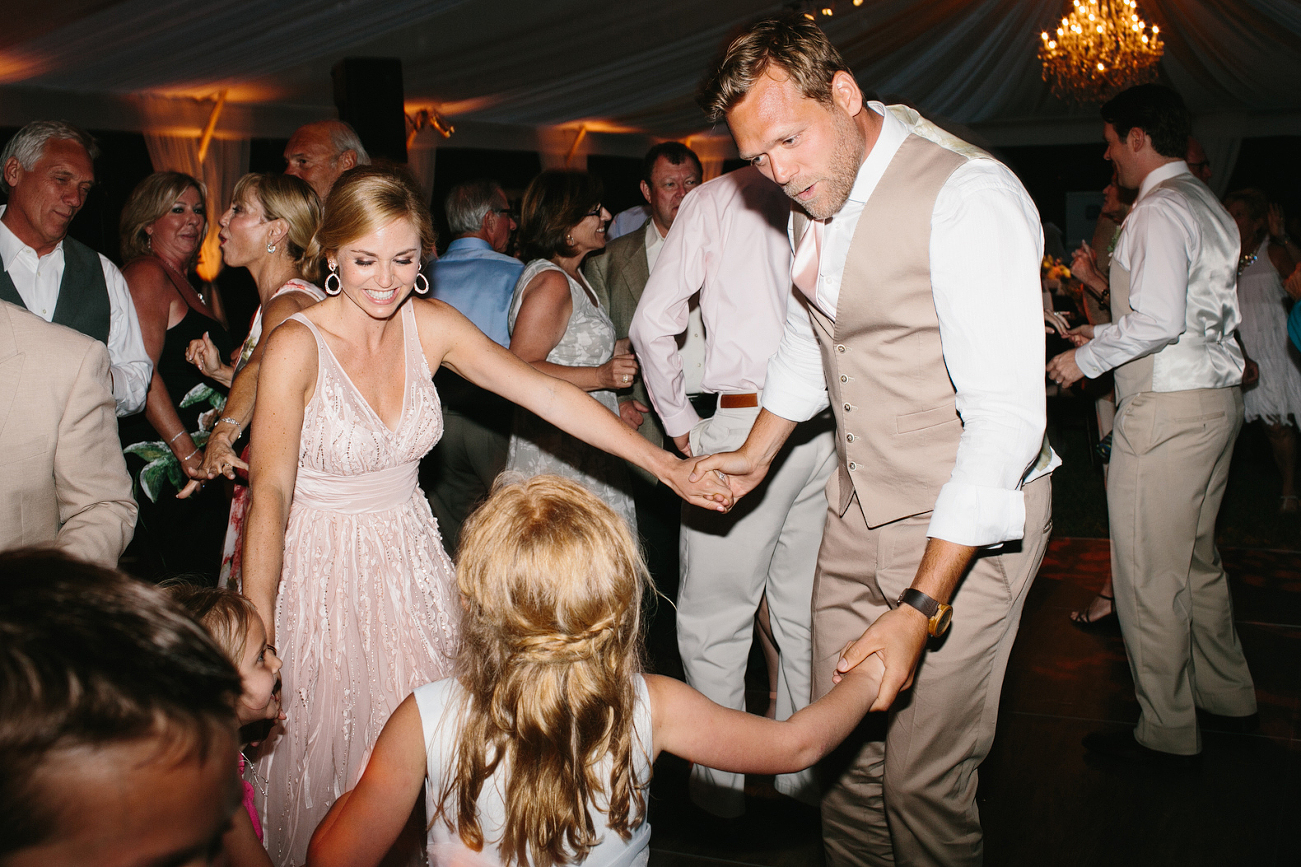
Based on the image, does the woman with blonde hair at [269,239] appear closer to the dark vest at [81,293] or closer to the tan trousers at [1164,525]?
the dark vest at [81,293]

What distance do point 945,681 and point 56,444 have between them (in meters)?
1.57

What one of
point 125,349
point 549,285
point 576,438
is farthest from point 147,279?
point 576,438

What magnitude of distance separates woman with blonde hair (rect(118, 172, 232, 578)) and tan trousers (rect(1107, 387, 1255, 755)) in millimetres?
2763

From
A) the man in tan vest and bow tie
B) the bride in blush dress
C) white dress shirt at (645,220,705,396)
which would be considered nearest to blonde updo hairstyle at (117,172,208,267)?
the bride in blush dress

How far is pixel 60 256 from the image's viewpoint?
2895 mm

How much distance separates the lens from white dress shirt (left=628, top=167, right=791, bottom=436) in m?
2.48

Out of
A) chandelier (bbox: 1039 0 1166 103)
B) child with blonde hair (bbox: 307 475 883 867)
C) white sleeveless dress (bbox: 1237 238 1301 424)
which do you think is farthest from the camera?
chandelier (bbox: 1039 0 1166 103)

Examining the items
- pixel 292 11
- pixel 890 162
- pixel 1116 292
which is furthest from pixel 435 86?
pixel 890 162

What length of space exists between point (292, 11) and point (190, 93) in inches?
91.9

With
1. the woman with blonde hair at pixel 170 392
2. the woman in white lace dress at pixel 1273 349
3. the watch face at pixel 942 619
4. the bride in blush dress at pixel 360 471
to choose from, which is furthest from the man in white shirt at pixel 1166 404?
the woman in white lace dress at pixel 1273 349

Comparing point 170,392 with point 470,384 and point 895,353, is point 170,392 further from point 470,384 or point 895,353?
point 895,353

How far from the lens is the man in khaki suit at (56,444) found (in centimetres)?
142

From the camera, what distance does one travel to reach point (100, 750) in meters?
0.50

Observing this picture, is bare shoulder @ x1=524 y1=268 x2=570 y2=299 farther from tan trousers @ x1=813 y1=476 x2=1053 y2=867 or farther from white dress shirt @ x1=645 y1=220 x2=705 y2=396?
tan trousers @ x1=813 y1=476 x2=1053 y2=867
